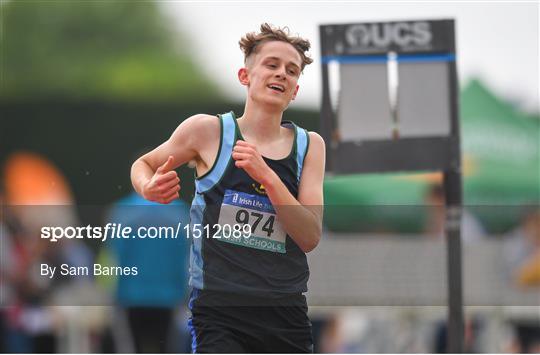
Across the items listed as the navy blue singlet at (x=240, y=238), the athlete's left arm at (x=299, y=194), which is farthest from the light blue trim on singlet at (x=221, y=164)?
the athlete's left arm at (x=299, y=194)

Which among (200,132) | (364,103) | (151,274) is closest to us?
(200,132)

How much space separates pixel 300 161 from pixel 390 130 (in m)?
1.30

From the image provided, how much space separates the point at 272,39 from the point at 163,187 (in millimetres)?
799

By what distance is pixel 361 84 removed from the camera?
5984 millimetres

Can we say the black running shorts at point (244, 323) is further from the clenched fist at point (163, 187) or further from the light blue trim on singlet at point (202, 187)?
the clenched fist at point (163, 187)

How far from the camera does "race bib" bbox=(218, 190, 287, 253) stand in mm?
4672

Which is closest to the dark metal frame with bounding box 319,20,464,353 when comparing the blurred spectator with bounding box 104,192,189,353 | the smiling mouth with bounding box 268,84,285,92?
the blurred spectator with bounding box 104,192,189,353

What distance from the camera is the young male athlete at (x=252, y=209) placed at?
4.65 m

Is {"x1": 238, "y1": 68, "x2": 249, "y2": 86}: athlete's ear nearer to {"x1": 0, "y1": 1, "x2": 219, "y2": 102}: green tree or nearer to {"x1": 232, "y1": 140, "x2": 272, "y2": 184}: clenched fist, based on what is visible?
{"x1": 232, "y1": 140, "x2": 272, "y2": 184}: clenched fist

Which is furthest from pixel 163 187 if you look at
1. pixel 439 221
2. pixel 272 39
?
pixel 439 221

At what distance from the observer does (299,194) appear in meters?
4.75

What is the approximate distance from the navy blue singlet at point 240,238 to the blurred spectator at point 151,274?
56.0 inches

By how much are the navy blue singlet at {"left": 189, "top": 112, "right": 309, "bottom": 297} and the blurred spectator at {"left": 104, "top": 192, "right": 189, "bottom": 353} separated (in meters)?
1.42

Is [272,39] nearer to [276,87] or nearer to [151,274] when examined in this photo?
[276,87]
